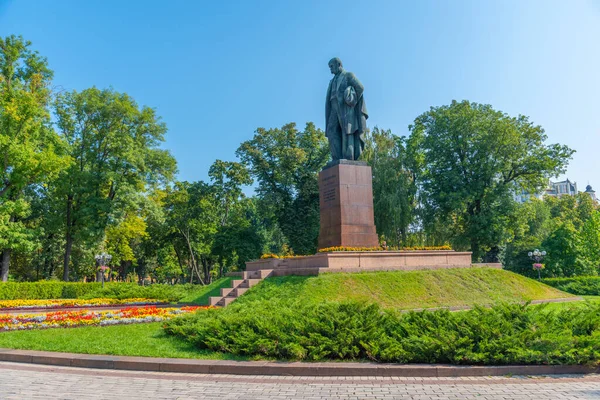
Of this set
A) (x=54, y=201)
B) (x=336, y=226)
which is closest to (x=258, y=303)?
(x=336, y=226)

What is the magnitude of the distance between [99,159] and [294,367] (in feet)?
105

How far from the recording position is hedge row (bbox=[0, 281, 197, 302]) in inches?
Result: 942

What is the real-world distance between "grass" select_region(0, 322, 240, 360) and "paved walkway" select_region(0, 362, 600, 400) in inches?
35.4

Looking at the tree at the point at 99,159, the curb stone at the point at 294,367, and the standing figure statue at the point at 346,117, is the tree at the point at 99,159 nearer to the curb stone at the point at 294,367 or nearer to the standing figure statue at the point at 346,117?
the standing figure statue at the point at 346,117

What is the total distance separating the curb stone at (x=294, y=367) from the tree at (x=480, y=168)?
28.2 metres

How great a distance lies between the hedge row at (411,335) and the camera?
695 cm

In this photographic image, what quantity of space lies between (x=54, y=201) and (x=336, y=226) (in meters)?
26.5

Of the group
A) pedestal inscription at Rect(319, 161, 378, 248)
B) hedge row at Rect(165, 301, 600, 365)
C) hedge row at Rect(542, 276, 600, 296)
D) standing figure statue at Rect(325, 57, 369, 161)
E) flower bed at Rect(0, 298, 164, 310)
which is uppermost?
standing figure statue at Rect(325, 57, 369, 161)

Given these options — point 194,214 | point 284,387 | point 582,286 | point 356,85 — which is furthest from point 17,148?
point 582,286

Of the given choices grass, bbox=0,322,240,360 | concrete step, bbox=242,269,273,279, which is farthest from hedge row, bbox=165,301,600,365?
concrete step, bbox=242,269,273,279

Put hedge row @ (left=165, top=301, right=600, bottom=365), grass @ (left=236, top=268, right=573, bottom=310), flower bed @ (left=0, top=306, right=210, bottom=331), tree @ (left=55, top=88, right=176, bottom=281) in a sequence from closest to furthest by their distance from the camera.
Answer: hedge row @ (left=165, top=301, right=600, bottom=365) → flower bed @ (left=0, top=306, right=210, bottom=331) → grass @ (left=236, top=268, right=573, bottom=310) → tree @ (left=55, top=88, right=176, bottom=281)

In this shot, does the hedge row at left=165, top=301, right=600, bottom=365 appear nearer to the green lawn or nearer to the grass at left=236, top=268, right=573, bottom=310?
the green lawn

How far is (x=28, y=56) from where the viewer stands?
3262 cm

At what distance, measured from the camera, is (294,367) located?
23.3 ft
